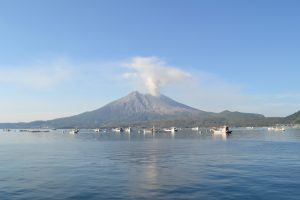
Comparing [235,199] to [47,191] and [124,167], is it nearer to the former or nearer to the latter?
[47,191]

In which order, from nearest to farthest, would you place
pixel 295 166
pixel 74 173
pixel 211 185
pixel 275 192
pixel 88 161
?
pixel 275 192
pixel 211 185
pixel 74 173
pixel 295 166
pixel 88 161

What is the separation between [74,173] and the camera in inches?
2306

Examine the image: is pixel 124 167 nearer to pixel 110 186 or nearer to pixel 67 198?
pixel 110 186

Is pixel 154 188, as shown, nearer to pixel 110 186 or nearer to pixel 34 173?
pixel 110 186

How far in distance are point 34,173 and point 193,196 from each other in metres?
28.4

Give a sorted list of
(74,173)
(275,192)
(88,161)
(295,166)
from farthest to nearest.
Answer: (88,161) → (295,166) → (74,173) → (275,192)

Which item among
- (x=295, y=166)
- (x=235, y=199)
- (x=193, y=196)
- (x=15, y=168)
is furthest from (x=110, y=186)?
(x=295, y=166)

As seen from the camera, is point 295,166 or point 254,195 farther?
point 295,166

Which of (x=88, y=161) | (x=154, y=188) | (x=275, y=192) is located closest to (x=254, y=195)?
(x=275, y=192)

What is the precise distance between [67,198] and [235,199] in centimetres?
1728

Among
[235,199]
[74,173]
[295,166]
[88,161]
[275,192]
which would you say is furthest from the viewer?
[88,161]

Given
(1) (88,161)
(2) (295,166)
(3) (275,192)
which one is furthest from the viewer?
(1) (88,161)

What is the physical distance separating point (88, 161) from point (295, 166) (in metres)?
37.6

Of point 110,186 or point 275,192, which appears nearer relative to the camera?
point 275,192
